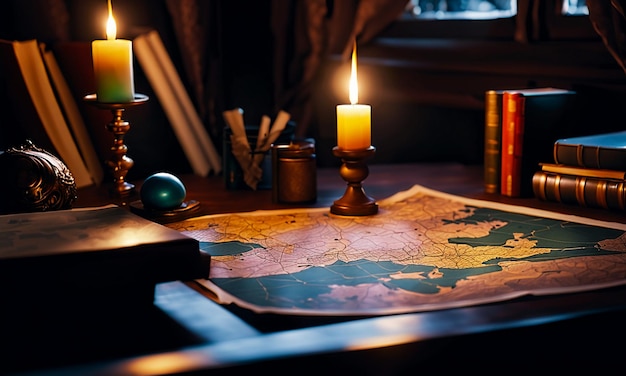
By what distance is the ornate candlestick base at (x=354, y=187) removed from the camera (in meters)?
1.75

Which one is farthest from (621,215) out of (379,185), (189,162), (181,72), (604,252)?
(181,72)

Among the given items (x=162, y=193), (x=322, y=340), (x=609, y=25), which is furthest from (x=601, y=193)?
(x=322, y=340)

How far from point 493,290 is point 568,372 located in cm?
23

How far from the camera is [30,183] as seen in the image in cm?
163

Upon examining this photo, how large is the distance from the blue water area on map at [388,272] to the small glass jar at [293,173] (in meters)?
0.37

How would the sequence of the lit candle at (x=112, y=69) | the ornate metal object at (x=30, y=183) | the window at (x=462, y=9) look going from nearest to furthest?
the ornate metal object at (x=30, y=183) < the lit candle at (x=112, y=69) < the window at (x=462, y=9)

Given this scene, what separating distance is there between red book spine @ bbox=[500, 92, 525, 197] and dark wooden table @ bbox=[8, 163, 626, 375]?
2.45 ft

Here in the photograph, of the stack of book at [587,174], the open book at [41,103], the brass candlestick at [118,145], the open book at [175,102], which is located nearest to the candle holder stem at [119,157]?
the brass candlestick at [118,145]

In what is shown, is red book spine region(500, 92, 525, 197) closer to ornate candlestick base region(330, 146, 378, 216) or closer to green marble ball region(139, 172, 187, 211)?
ornate candlestick base region(330, 146, 378, 216)

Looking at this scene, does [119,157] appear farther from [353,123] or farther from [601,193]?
[601,193]

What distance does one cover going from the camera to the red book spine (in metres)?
1.86

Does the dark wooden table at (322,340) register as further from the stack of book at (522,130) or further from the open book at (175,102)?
the open book at (175,102)

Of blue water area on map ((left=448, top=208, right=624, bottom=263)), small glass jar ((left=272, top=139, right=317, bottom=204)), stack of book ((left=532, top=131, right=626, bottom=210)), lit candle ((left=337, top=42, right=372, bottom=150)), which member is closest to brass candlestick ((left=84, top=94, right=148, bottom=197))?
small glass jar ((left=272, top=139, right=317, bottom=204))

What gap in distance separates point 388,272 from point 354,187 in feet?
1.57
